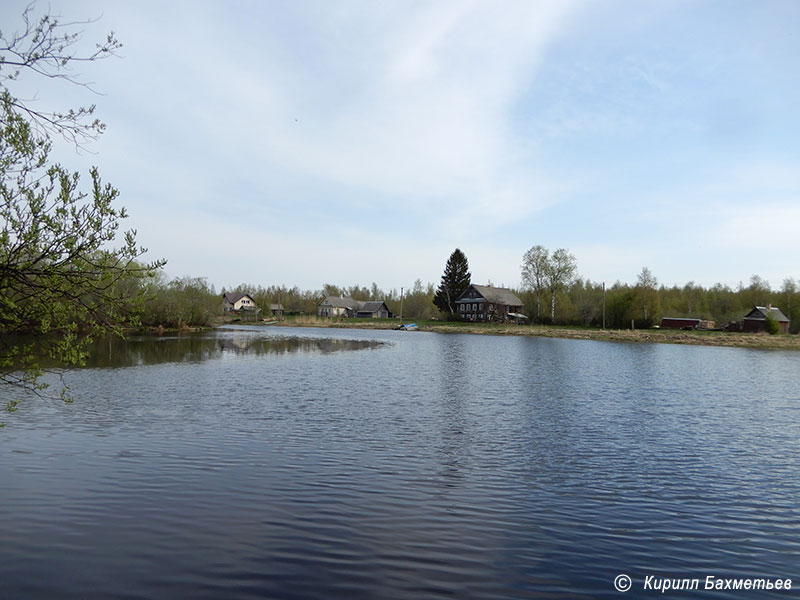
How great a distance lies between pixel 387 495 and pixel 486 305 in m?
95.1

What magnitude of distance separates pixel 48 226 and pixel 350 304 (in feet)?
453

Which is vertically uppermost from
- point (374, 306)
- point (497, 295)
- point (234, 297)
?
point (234, 297)

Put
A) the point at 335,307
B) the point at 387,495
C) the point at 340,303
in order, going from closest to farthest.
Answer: the point at 387,495, the point at 335,307, the point at 340,303

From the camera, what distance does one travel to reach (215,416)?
1609 centimetres

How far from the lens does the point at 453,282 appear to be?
108 meters

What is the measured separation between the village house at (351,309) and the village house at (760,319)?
8375cm

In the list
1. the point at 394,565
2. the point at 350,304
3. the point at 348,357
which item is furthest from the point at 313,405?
the point at 350,304

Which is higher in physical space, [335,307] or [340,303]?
[340,303]

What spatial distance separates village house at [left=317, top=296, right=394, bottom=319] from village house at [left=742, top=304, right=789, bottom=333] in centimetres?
8375

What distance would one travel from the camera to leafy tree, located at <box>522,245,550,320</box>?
99.1 meters

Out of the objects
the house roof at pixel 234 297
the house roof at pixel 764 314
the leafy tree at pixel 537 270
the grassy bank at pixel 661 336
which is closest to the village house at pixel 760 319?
the house roof at pixel 764 314

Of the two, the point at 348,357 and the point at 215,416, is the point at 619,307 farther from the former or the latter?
the point at 215,416

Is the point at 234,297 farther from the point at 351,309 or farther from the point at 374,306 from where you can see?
the point at 374,306

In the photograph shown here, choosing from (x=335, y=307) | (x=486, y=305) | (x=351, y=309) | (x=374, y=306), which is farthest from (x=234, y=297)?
(x=486, y=305)
